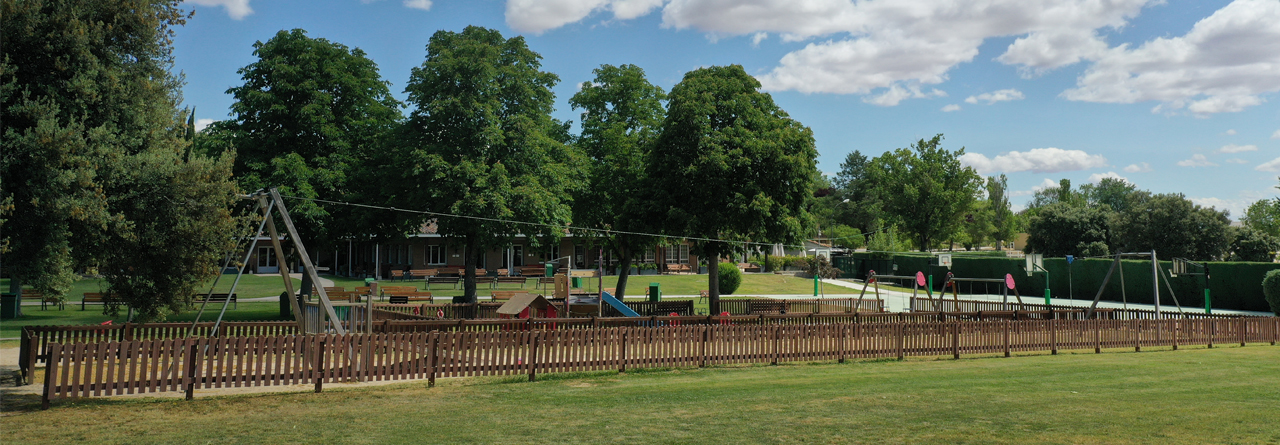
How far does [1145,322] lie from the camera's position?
20656 millimetres

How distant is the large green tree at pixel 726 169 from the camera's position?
28.6m

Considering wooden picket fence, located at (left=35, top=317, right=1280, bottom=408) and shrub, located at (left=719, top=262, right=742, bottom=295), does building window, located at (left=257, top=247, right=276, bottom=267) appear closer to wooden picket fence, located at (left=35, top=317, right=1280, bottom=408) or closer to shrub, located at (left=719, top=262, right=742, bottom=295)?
shrub, located at (left=719, top=262, right=742, bottom=295)

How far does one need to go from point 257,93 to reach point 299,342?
2032cm

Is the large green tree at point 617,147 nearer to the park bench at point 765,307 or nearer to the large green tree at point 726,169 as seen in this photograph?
the large green tree at point 726,169

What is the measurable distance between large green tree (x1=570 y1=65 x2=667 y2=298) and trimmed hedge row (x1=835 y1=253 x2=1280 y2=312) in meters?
19.3

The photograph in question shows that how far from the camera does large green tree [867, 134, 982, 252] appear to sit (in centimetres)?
7650

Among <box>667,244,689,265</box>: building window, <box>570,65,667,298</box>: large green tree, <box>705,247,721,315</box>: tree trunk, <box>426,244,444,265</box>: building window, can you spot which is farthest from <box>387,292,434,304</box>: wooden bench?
<box>667,244,689,265</box>: building window

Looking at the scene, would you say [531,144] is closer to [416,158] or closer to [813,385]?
[416,158]

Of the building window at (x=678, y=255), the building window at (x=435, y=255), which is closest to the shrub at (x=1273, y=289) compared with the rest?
the building window at (x=678, y=255)

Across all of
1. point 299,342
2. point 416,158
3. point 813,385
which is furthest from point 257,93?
point 813,385

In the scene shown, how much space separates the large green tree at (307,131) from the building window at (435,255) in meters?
23.3

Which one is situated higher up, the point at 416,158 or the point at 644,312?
the point at 416,158

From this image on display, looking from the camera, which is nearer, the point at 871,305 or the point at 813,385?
the point at 813,385

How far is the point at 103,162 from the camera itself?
41.7ft
